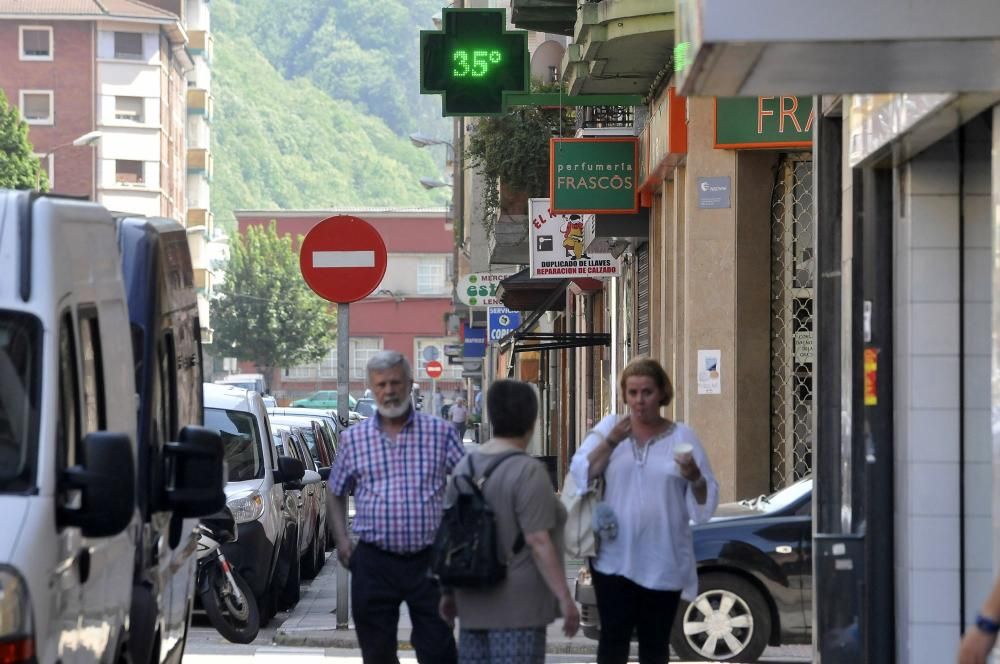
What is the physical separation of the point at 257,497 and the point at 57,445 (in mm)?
9095

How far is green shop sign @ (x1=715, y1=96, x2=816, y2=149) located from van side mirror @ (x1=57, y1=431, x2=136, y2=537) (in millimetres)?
10877

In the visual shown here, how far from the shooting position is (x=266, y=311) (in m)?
109

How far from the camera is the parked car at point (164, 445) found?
7.04 meters

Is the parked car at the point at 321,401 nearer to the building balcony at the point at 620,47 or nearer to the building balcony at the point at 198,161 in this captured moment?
the building balcony at the point at 198,161

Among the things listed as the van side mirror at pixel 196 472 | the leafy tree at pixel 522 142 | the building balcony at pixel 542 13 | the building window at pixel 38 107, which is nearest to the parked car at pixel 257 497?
the building balcony at pixel 542 13

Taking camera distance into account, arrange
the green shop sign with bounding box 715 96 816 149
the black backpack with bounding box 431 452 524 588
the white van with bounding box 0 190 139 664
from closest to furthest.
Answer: the white van with bounding box 0 190 139 664 → the black backpack with bounding box 431 452 524 588 → the green shop sign with bounding box 715 96 816 149

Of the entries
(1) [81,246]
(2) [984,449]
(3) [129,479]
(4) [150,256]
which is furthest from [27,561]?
(2) [984,449]

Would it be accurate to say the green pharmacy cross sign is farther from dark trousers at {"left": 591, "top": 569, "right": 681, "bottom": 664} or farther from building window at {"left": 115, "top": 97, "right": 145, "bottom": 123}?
building window at {"left": 115, "top": 97, "right": 145, "bottom": 123}

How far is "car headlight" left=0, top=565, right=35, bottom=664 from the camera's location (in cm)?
524

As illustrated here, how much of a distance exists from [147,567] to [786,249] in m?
10.0

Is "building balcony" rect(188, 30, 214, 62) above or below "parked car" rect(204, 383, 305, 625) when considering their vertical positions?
above

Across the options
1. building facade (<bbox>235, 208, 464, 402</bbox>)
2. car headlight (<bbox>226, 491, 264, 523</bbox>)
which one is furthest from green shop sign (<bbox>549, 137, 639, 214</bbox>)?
building facade (<bbox>235, 208, 464, 402</bbox>)

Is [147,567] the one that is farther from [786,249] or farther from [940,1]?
[786,249]

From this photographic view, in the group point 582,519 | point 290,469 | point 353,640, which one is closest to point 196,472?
point 582,519
